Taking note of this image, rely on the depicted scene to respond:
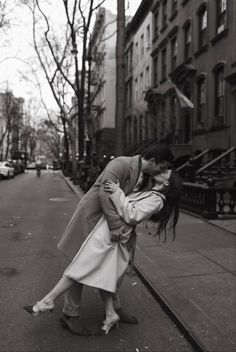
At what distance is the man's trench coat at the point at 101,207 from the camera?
11.5ft

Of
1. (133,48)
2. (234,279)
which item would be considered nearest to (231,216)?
(234,279)

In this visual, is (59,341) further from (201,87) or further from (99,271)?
(201,87)

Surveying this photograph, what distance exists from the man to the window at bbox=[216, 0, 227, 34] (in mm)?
15617

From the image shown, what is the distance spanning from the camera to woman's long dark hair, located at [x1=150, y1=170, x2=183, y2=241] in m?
3.63

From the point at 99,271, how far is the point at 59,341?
2.45ft

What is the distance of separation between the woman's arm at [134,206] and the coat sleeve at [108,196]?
45mm

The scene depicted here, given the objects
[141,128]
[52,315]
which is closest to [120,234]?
[52,315]

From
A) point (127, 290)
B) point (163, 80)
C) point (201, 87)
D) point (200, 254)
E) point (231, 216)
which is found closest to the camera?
point (127, 290)

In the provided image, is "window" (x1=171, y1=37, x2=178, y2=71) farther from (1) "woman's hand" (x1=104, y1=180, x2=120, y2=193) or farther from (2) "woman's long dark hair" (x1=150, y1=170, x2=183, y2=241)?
(1) "woman's hand" (x1=104, y1=180, x2=120, y2=193)

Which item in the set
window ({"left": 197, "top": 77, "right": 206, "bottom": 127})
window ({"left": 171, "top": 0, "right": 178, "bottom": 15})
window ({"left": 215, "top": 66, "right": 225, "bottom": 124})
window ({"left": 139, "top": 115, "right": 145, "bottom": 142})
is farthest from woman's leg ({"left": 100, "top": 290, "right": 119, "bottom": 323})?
window ({"left": 139, "top": 115, "right": 145, "bottom": 142})

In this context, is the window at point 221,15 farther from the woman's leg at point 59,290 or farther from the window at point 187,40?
the woman's leg at point 59,290

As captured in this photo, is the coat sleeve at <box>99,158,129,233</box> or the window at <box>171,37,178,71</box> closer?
the coat sleeve at <box>99,158,129,233</box>

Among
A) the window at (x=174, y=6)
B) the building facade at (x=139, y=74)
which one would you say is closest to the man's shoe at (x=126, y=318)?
the window at (x=174, y=6)

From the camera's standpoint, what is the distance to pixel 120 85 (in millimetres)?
12805
